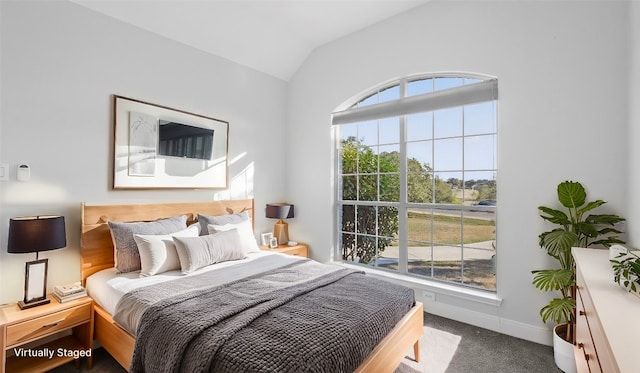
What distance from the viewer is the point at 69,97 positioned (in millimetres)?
2393

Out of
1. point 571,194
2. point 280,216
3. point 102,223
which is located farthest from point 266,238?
point 571,194

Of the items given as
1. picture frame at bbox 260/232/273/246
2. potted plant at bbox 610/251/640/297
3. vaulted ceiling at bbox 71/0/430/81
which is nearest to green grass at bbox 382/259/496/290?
potted plant at bbox 610/251/640/297

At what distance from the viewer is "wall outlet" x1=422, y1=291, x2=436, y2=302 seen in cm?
300

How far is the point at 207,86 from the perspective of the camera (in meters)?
3.33

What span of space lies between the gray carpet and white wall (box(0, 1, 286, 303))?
1.20m

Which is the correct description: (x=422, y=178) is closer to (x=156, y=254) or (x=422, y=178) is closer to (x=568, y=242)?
(x=568, y=242)

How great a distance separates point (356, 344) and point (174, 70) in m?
3.02

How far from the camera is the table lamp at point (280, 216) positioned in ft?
12.3

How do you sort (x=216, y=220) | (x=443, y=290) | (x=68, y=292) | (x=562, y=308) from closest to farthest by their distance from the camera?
(x=562, y=308)
(x=68, y=292)
(x=443, y=290)
(x=216, y=220)

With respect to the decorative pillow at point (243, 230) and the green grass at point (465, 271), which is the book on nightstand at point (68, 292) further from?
the green grass at point (465, 271)

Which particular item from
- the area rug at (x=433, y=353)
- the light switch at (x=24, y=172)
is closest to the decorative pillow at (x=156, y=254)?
the light switch at (x=24, y=172)

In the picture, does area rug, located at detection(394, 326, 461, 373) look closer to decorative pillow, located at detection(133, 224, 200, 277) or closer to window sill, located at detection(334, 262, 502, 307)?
window sill, located at detection(334, 262, 502, 307)

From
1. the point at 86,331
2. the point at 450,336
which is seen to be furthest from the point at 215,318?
the point at 450,336

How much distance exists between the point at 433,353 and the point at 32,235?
2.97 metres
